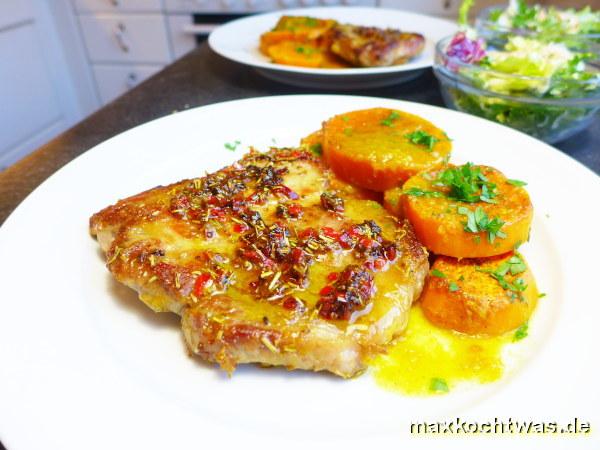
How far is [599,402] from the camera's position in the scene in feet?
4.64

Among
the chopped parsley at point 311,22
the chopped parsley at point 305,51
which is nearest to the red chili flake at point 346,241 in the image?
the chopped parsley at point 305,51

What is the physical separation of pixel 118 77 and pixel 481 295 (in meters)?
6.90

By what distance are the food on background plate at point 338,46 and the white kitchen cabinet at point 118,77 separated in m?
3.22

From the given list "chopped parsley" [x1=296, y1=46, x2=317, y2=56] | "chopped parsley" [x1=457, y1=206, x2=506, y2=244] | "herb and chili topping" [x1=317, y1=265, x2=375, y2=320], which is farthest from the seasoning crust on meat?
"chopped parsley" [x1=296, y1=46, x2=317, y2=56]

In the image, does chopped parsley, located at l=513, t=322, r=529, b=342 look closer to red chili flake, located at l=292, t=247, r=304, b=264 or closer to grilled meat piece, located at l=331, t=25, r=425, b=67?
red chili flake, located at l=292, t=247, r=304, b=264

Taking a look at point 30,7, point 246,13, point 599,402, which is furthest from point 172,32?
point 599,402

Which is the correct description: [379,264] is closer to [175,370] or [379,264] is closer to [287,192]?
[287,192]

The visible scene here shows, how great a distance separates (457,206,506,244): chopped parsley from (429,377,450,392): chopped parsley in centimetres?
59

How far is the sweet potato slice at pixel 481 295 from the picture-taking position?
1.84 m

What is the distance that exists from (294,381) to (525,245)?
50.1 inches

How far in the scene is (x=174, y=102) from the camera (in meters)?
4.02

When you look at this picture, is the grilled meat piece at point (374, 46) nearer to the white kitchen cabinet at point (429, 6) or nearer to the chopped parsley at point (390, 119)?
the chopped parsley at point (390, 119)

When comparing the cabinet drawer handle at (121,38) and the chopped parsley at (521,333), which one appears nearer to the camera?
the chopped parsley at (521,333)

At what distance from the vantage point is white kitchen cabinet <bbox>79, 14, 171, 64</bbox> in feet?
21.9
